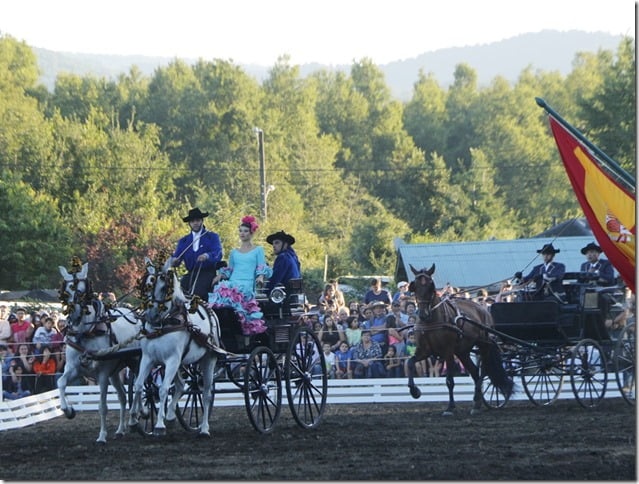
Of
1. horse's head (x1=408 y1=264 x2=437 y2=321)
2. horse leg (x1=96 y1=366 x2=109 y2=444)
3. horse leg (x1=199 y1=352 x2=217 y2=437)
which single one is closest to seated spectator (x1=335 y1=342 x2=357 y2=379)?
horse's head (x1=408 y1=264 x2=437 y2=321)

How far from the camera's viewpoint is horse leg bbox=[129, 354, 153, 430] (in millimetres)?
11648

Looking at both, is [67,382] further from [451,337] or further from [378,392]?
[378,392]

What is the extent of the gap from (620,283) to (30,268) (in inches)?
1056

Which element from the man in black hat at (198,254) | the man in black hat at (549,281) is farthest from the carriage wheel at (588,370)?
the man in black hat at (198,254)

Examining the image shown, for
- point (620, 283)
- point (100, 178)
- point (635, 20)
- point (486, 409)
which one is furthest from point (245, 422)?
point (100, 178)

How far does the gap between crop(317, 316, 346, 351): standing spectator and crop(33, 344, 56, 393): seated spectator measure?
13.5ft

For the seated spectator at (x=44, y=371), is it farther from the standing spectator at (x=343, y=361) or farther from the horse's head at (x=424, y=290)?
the horse's head at (x=424, y=290)

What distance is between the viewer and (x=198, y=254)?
1310cm

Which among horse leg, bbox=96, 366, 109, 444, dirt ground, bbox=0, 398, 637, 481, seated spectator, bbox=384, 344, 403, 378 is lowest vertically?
dirt ground, bbox=0, 398, 637, 481

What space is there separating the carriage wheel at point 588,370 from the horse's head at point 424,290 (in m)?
1.92

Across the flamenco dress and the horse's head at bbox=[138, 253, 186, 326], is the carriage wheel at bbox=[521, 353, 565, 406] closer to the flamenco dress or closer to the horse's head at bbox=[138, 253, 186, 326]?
the flamenco dress

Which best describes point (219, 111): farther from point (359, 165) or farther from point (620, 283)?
point (620, 283)

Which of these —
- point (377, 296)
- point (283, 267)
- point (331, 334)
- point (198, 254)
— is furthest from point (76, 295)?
point (377, 296)

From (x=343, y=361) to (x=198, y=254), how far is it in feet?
19.0
